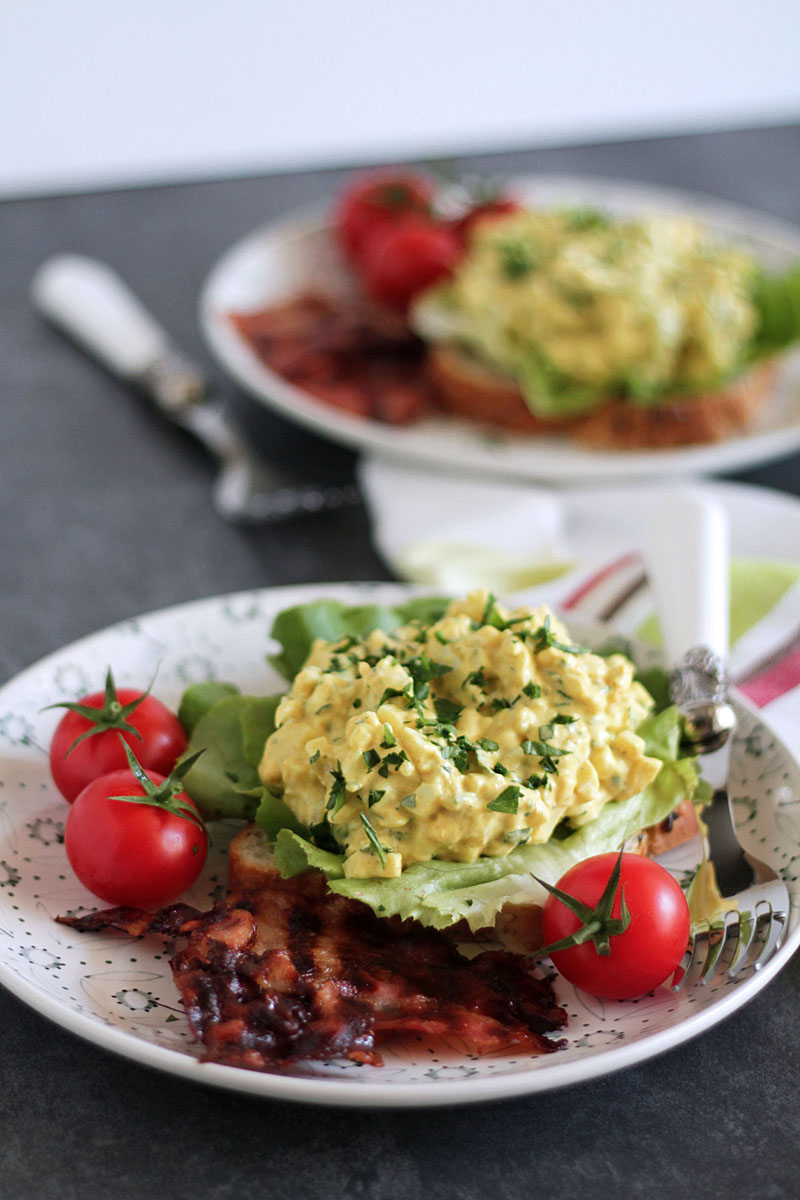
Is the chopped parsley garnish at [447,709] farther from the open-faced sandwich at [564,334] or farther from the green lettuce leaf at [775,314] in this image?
the green lettuce leaf at [775,314]

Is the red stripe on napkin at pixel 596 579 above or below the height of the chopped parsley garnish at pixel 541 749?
below

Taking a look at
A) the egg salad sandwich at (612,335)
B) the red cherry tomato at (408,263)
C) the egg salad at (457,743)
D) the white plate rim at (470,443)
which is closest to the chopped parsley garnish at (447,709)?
the egg salad at (457,743)

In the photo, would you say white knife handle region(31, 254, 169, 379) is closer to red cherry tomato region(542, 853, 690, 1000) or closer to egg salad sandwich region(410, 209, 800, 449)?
egg salad sandwich region(410, 209, 800, 449)

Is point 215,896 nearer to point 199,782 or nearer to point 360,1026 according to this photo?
point 199,782

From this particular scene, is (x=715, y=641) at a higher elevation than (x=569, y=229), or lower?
lower

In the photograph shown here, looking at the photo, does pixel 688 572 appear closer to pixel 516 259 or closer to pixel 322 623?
pixel 322 623

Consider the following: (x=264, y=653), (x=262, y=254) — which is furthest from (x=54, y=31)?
(x=264, y=653)

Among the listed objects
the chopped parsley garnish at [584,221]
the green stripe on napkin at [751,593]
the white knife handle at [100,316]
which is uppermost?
the chopped parsley garnish at [584,221]
